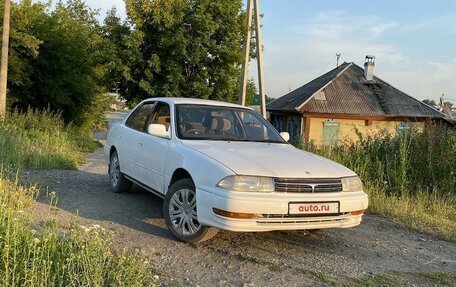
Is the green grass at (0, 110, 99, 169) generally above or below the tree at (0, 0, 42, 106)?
below

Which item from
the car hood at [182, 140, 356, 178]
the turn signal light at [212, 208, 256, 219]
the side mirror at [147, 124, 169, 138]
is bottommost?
the turn signal light at [212, 208, 256, 219]

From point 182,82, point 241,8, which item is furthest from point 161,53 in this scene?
point 241,8

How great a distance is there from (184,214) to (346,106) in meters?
28.5

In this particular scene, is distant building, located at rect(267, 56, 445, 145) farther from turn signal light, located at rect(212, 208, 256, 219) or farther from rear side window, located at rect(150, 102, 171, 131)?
turn signal light, located at rect(212, 208, 256, 219)

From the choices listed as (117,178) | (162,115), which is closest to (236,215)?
(162,115)

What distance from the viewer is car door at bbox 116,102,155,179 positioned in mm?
6688

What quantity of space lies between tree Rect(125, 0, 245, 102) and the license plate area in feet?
63.5

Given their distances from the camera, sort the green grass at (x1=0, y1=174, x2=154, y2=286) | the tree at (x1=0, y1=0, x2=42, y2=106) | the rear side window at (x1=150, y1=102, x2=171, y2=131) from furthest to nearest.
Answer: the tree at (x1=0, y1=0, x2=42, y2=106) → the rear side window at (x1=150, y1=102, x2=171, y2=131) → the green grass at (x1=0, y1=174, x2=154, y2=286)

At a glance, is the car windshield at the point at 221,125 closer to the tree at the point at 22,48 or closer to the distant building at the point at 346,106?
the tree at the point at 22,48

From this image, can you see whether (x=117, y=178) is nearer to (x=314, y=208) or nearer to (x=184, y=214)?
(x=184, y=214)

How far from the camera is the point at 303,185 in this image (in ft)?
15.1

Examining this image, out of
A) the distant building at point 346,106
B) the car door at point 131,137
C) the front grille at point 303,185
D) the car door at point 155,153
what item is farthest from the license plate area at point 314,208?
the distant building at point 346,106

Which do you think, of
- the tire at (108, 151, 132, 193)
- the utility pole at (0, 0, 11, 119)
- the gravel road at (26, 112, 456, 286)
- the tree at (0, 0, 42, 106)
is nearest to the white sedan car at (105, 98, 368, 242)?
the gravel road at (26, 112, 456, 286)

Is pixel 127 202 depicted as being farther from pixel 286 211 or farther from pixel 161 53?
pixel 161 53
